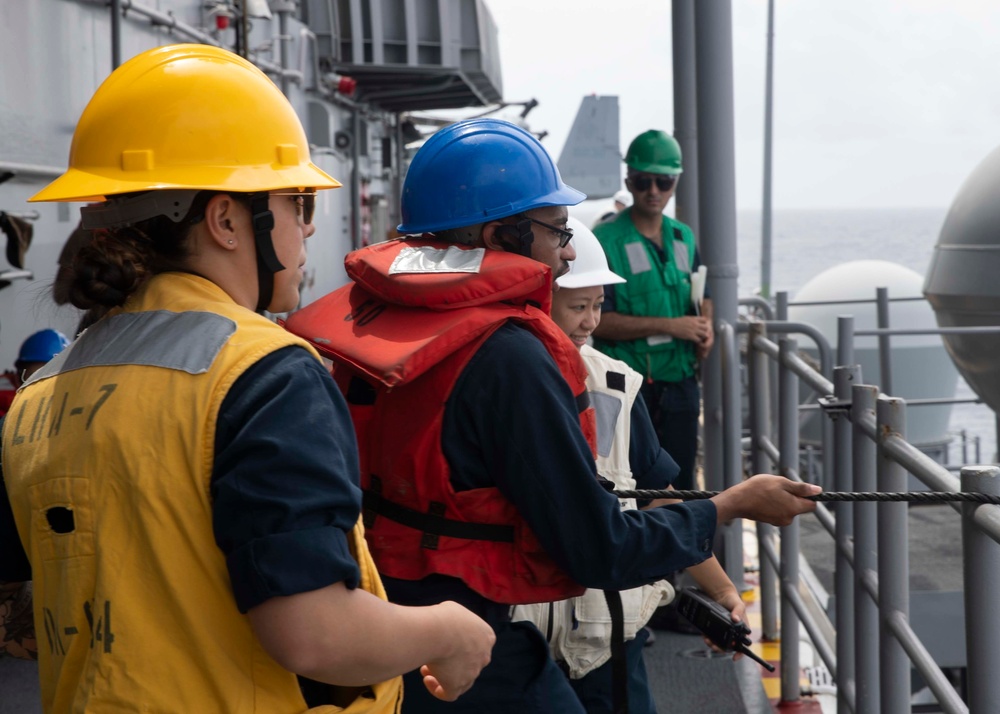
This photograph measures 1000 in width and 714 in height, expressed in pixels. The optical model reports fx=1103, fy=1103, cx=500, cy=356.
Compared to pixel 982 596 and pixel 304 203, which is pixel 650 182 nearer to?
pixel 982 596

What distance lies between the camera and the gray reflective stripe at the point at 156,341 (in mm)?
1276

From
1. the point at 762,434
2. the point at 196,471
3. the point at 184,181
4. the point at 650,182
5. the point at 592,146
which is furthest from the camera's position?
the point at 592,146

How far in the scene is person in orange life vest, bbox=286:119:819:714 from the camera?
1804 millimetres

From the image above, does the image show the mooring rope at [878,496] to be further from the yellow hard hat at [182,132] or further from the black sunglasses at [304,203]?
the yellow hard hat at [182,132]

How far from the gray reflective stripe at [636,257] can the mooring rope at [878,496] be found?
2.68 meters

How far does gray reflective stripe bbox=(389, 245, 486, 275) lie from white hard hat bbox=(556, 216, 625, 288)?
2.76ft

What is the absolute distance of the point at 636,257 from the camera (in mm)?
4785

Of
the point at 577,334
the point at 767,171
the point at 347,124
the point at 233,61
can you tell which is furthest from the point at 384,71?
the point at 233,61

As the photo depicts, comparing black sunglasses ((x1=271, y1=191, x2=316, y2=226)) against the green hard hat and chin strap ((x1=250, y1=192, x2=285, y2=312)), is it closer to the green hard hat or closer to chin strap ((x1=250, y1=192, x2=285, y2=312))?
chin strap ((x1=250, y1=192, x2=285, y2=312))

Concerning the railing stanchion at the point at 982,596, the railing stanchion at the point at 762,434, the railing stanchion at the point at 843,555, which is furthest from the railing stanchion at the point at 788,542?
the railing stanchion at the point at 982,596

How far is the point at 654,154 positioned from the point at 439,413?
11.4 feet

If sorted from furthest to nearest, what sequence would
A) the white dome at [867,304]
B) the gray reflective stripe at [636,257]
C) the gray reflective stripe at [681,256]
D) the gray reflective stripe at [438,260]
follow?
the white dome at [867,304], the gray reflective stripe at [681,256], the gray reflective stripe at [636,257], the gray reflective stripe at [438,260]

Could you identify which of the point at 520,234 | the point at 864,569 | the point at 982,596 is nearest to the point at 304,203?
the point at 520,234

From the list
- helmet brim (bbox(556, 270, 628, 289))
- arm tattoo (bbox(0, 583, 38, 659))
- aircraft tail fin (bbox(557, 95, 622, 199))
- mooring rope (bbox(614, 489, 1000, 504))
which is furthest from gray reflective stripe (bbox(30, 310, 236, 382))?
aircraft tail fin (bbox(557, 95, 622, 199))
